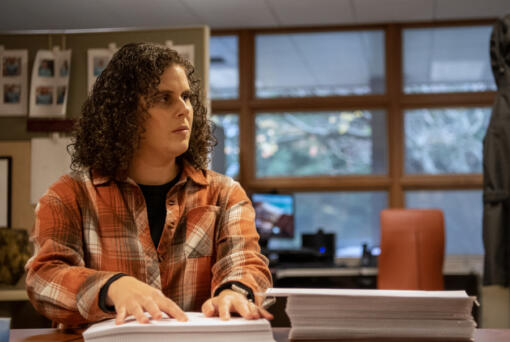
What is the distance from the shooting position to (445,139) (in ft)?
16.7

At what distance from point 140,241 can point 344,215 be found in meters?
3.99

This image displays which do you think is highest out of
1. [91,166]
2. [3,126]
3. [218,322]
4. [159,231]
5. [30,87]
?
[30,87]

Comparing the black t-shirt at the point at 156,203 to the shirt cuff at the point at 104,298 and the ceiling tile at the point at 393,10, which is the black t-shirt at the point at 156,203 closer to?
the shirt cuff at the point at 104,298

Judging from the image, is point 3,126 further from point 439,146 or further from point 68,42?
point 439,146

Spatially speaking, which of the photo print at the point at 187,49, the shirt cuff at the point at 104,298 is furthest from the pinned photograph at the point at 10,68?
the shirt cuff at the point at 104,298

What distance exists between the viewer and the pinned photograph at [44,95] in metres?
3.01

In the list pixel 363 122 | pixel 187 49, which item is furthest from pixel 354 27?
pixel 187 49

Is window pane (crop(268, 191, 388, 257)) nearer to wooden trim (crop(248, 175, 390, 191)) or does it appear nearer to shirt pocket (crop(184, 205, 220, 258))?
wooden trim (crop(248, 175, 390, 191))

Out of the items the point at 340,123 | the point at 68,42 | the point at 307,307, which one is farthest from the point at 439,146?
the point at 307,307

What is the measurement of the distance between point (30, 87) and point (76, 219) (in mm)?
1920

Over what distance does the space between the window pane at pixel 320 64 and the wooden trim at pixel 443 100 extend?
0.83 feet

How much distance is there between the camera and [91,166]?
143cm

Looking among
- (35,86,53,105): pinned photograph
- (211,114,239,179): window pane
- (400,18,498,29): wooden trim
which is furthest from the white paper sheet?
(400,18,498,29): wooden trim

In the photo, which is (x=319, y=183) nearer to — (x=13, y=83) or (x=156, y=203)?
(x=13, y=83)
